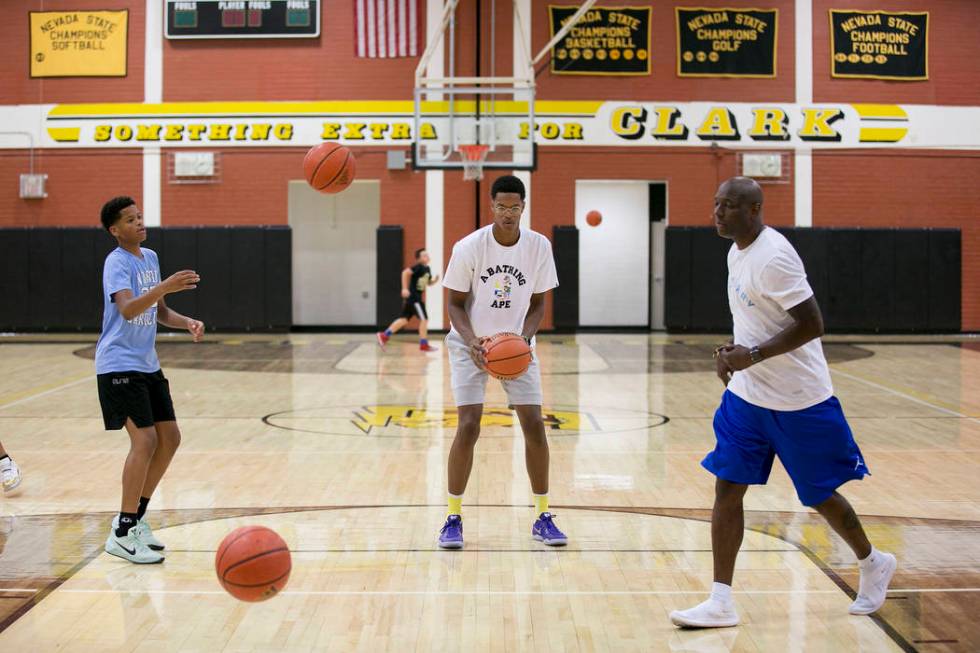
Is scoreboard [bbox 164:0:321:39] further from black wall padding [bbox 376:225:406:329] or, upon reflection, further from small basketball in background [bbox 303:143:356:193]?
small basketball in background [bbox 303:143:356:193]

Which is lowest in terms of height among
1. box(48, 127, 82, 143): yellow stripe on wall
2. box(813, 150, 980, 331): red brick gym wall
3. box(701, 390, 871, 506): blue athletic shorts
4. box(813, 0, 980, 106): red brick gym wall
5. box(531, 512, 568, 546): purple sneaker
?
box(531, 512, 568, 546): purple sneaker

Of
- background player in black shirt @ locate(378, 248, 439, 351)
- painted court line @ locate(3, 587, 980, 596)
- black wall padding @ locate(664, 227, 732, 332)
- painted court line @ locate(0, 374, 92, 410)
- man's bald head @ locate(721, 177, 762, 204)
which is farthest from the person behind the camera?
black wall padding @ locate(664, 227, 732, 332)

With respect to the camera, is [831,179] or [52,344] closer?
[52,344]

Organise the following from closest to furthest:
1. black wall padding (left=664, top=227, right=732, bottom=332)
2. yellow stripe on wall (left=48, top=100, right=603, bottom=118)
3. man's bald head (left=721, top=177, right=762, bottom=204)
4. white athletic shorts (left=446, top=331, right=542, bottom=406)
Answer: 1. man's bald head (left=721, top=177, right=762, bottom=204)
2. white athletic shorts (left=446, top=331, right=542, bottom=406)
3. yellow stripe on wall (left=48, top=100, right=603, bottom=118)
4. black wall padding (left=664, top=227, right=732, bottom=332)

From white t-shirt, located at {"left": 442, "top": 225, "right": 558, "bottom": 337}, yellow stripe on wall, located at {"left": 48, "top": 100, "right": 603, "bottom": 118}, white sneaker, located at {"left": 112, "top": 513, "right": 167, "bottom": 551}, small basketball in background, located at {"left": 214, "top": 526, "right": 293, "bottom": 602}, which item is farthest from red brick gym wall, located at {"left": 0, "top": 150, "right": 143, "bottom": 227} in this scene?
small basketball in background, located at {"left": 214, "top": 526, "right": 293, "bottom": 602}

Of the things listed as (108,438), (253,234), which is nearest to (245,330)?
(253,234)

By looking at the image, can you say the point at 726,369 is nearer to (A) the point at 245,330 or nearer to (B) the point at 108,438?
(B) the point at 108,438

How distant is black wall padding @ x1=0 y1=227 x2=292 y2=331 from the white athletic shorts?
14385mm

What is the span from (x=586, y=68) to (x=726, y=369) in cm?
1587

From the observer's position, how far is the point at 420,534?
512cm

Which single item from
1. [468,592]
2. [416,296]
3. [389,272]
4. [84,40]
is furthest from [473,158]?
[468,592]

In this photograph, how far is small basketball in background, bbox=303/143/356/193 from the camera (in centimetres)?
697

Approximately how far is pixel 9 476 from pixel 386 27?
1387cm

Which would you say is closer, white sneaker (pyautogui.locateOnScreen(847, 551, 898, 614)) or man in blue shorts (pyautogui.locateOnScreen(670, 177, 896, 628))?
man in blue shorts (pyautogui.locateOnScreen(670, 177, 896, 628))
